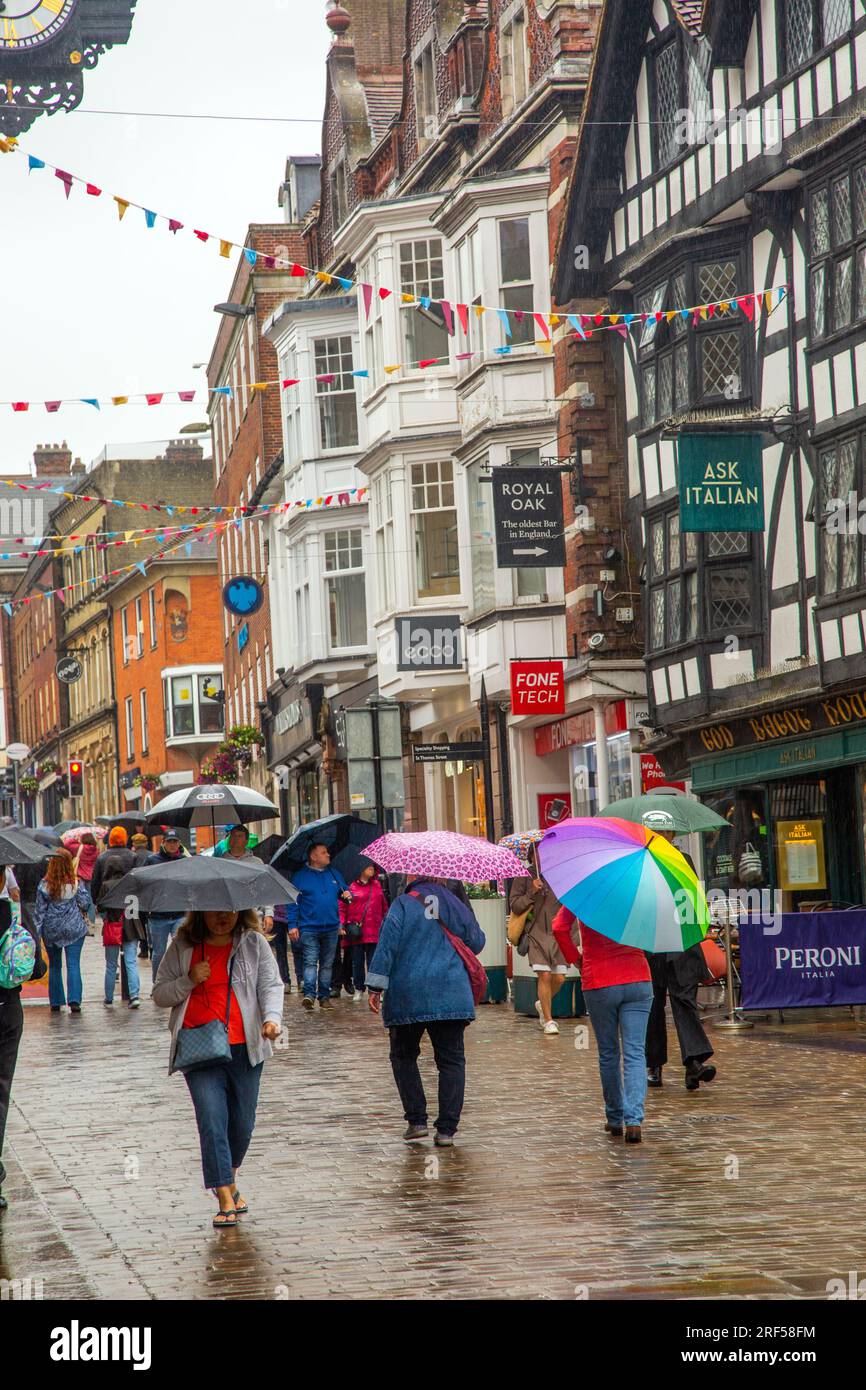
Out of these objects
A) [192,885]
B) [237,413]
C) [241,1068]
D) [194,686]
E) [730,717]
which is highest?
[237,413]

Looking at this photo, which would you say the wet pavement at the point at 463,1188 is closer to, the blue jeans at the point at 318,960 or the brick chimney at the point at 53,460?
the blue jeans at the point at 318,960

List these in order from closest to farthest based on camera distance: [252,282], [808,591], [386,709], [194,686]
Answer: [808,591], [386,709], [252,282], [194,686]

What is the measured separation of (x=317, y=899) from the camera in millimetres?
21359

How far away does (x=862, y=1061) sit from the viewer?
604 inches

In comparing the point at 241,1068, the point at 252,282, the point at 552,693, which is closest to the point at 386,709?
the point at 552,693

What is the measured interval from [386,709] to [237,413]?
30.7m

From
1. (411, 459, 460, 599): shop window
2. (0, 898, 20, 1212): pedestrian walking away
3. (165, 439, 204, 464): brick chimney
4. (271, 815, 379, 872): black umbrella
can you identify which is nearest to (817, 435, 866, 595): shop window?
A: (271, 815, 379, 872): black umbrella

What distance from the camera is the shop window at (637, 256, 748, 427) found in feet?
79.2

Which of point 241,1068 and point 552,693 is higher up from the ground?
point 552,693

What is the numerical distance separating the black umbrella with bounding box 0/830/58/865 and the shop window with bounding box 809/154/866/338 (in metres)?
12.3

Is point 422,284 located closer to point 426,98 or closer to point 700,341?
point 426,98

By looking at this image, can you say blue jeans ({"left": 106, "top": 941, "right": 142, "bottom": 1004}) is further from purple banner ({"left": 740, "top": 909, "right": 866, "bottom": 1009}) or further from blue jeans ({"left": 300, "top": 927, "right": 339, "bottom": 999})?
purple banner ({"left": 740, "top": 909, "right": 866, "bottom": 1009})

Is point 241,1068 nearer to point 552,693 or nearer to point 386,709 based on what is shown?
point 386,709

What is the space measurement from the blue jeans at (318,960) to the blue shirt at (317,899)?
0.11 metres
